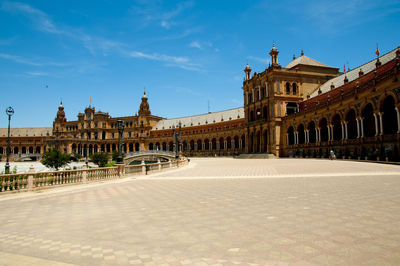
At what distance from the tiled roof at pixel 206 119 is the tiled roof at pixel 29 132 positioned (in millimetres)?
53113

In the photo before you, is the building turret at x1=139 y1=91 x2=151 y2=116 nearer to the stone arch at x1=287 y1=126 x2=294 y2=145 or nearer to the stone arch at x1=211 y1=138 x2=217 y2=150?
the stone arch at x1=211 y1=138 x2=217 y2=150

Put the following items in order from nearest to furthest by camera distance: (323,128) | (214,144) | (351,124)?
1. (351,124)
2. (323,128)
3. (214,144)

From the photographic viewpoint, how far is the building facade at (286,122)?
29469 mm

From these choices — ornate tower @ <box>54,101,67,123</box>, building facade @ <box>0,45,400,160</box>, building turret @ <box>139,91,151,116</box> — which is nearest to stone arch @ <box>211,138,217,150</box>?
building facade @ <box>0,45,400,160</box>

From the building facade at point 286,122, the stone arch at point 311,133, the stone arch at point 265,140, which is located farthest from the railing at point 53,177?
the stone arch at point 265,140

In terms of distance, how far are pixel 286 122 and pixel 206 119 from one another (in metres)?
44.5

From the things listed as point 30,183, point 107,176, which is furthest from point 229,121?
point 30,183

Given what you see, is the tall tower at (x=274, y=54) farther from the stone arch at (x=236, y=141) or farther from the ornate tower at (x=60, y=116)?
the ornate tower at (x=60, y=116)

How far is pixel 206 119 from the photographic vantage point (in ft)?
315

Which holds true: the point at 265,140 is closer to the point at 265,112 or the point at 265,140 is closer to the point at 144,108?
the point at 265,112

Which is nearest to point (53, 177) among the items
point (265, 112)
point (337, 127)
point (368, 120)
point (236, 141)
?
point (368, 120)

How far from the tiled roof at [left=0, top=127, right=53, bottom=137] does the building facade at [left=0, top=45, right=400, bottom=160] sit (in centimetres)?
45

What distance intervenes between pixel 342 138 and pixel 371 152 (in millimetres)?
6279

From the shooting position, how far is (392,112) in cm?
2862
